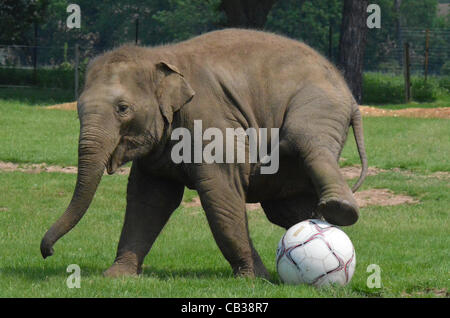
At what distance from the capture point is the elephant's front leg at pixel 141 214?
887 centimetres

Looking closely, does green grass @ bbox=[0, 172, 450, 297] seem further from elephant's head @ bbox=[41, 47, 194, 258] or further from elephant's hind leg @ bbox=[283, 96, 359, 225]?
elephant's head @ bbox=[41, 47, 194, 258]

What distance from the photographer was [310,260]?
308 inches

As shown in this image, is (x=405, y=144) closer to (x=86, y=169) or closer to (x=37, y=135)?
(x=37, y=135)

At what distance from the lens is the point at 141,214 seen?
889 cm

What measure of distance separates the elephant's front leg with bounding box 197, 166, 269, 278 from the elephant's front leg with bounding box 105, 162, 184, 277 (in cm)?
71

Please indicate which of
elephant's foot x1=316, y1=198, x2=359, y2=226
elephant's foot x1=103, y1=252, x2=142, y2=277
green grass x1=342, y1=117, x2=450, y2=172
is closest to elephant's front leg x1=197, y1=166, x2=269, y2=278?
elephant's foot x1=316, y1=198, x2=359, y2=226

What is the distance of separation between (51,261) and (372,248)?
398 centimetres

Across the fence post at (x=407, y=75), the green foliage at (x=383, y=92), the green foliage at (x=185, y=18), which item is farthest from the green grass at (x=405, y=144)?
the green foliage at (x=185, y=18)

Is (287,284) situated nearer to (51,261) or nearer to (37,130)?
(51,261)

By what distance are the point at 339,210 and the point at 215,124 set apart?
1413mm

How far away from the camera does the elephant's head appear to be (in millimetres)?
7883

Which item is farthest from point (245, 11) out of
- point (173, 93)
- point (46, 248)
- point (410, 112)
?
point (46, 248)

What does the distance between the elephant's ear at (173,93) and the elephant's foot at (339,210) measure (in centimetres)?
159
